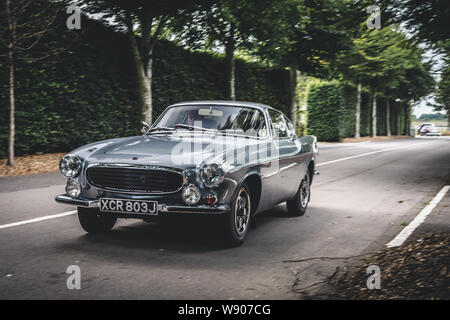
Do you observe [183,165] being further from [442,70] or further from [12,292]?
[442,70]

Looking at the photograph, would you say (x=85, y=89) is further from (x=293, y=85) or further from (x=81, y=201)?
(x=293, y=85)

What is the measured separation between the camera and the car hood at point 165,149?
5168 millimetres

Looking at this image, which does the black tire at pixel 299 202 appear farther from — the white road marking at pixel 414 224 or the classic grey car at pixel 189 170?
the white road marking at pixel 414 224

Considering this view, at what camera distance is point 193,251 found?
5.32 meters

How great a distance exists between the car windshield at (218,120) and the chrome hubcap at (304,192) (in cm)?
163

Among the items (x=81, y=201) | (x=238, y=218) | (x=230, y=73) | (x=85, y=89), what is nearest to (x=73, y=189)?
(x=81, y=201)

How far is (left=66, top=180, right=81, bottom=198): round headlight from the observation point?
215 inches

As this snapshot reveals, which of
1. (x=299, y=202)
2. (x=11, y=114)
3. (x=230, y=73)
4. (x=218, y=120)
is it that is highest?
(x=230, y=73)

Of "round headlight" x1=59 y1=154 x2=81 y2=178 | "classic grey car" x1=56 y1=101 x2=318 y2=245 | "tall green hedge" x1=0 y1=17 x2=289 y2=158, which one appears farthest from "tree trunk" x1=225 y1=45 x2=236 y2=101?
"round headlight" x1=59 y1=154 x2=81 y2=178

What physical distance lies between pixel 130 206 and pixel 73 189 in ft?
2.71

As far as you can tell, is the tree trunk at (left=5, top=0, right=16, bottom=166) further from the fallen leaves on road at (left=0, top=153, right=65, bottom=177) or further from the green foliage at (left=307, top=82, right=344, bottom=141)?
the green foliage at (left=307, top=82, right=344, bottom=141)

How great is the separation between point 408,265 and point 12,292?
344 centimetres

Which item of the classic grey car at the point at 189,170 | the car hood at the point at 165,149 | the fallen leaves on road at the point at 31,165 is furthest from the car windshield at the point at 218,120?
the fallen leaves on road at the point at 31,165

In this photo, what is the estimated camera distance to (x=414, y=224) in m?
7.07
